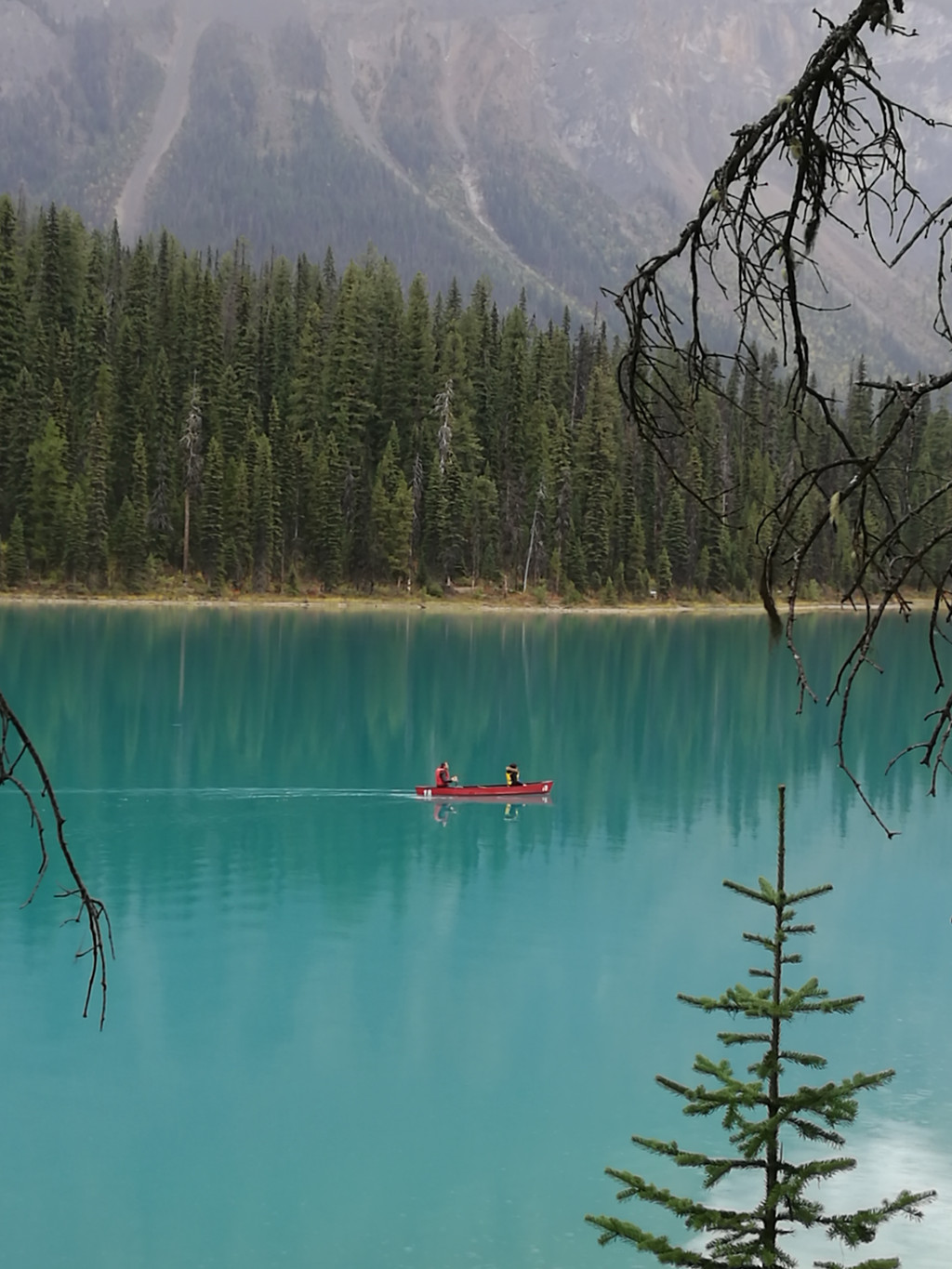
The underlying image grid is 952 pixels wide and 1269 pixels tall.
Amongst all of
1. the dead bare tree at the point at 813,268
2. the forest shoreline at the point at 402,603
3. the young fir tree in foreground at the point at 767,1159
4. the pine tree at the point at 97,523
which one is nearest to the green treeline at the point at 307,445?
the pine tree at the point at 97,523

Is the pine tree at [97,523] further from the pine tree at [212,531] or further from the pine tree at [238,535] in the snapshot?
the pine tree at [238,535]

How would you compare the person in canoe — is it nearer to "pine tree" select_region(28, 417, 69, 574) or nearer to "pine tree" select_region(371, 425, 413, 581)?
"pine tree" select_region(28, 417, 69, 574)

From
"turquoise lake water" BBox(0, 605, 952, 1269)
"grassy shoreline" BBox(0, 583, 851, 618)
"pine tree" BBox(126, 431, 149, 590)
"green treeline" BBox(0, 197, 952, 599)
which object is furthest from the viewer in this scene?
"green treeline" BBox(0, 197, 952, 599)

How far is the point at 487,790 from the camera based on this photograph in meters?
30.2

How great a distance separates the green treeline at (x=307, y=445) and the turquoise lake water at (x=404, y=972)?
41.7 m

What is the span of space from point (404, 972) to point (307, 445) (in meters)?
74.8

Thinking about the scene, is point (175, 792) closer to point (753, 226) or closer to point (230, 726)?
point (230, 726)

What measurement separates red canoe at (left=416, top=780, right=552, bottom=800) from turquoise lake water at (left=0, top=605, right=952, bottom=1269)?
465 mm

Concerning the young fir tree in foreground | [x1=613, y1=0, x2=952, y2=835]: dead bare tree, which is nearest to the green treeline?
the young fir tree in foreground

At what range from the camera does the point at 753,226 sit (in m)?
2.08

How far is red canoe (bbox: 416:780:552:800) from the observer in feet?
98.9

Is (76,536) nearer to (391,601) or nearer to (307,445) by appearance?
(307,445)

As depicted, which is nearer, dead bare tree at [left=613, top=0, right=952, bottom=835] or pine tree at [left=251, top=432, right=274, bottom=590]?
dead bare tree at [left=613, top=0, right=952, bottom=835]

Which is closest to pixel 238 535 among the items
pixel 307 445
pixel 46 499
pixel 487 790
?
pixel 307 445
